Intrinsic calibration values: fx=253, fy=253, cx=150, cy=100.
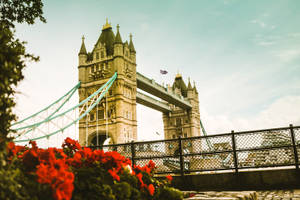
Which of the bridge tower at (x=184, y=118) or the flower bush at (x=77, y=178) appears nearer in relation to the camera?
the flower bush at (x=77, y=178)

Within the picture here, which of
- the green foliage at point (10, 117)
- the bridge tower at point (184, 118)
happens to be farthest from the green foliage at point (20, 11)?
the bridge tower at point (184, 118)

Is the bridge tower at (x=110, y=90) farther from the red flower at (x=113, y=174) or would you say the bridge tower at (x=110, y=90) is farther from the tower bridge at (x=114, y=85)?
the red flower at (x=113, y=174)

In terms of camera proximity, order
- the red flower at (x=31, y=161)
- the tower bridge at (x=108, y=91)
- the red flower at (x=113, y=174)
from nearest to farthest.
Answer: the red flower at (x=31, y=161), the red flower at (x=113, y=174), the tower bridge at (x=108, y=91)

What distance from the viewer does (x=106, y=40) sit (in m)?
42.8

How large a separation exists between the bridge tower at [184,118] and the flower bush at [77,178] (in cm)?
6225

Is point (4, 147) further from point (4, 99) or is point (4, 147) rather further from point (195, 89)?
point (195, 89)

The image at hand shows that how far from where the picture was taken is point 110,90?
126ft

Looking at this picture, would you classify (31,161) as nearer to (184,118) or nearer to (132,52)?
(132,52)

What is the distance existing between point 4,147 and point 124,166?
1.38m

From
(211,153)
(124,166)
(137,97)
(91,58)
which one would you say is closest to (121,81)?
(137,97)

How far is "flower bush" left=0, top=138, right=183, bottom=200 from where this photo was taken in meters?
1.78

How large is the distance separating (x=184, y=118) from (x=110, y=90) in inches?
1282

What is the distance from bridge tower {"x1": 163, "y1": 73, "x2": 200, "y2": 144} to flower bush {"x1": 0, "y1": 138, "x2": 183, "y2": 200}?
204 feet

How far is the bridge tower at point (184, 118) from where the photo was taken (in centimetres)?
6538
